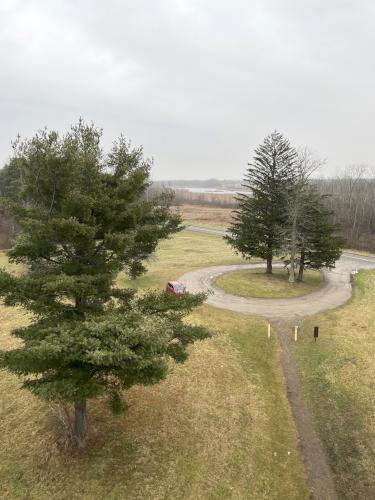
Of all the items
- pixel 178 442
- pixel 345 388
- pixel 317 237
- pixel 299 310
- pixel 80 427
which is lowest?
pixel 178 442

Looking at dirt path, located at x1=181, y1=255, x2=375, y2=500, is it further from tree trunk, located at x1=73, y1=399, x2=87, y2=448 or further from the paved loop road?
tree trunk, located at x1=73, y1=399, x2=87, y2=448

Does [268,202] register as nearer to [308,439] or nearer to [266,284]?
[266,284]

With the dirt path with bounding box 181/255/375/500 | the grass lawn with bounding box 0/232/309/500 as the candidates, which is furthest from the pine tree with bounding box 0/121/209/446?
the dirt path with bounding box 181/255/375/500

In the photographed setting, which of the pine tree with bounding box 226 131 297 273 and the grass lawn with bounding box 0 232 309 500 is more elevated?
the pine tree with bounding box 226 131 297 273

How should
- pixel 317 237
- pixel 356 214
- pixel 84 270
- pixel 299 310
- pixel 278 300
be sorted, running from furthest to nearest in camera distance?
pixel 356 214, pixel 317 237, pixel 278 300, pixel 299 310, pixel 84 270

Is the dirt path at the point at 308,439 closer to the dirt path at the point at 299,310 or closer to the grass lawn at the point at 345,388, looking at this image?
the dirt path at the point at 299,310

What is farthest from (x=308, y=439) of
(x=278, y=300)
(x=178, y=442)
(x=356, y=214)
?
(x=356, y=214)
